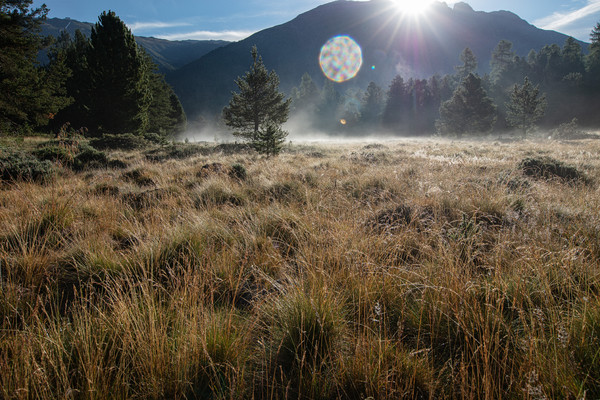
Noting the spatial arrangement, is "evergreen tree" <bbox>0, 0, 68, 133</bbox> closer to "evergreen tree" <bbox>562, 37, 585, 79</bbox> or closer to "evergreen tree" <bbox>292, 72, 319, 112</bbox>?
"evergreen tree" <bbox>292, 72, 319, 112</bbox>

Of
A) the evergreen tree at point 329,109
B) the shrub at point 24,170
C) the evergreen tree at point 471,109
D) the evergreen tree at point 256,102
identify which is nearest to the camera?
the shrub at point 24,170

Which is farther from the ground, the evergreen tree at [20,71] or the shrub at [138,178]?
the evergreen tree at [20,71]

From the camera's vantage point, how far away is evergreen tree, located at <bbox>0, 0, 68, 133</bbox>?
42.8ft

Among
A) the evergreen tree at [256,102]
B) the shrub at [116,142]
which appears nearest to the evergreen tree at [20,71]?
the shrub at [116,142]

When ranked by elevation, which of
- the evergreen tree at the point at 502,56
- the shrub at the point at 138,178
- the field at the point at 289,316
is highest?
the evergreen tree at the point at 502,56

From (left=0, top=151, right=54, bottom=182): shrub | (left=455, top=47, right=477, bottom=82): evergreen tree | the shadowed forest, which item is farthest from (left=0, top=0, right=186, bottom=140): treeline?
(left=455, top=47, right=477, bottom=82): evergreen tree

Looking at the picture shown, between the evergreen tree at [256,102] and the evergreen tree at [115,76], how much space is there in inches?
318

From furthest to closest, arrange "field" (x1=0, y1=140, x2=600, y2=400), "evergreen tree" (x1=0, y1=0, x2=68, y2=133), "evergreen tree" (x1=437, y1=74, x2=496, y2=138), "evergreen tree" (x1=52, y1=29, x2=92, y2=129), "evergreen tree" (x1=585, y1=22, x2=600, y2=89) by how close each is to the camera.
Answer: "evergreen tree" (x1=585, y1=22, x2=600, y2=89) < "evergreen tree" (x1=437, y1=74, x2=496, y2=138) < "evergreen tree" (x1=52, y1=29, x2=92, y2=129) < "evergreen tree" (x1=0, y1=0, x2=68, y2=133) < "field" (x1=0, y1=140, x2=600, y2=400)

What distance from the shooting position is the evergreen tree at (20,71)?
1304 cm

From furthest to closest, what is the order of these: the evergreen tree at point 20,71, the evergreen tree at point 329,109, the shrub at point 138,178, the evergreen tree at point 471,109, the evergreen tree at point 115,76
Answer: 1. the evergreen tree at point 329,109
2. the evergreen tree at point 471,109
3. the evergreen tree at point 115,76
4. the evergreen tree at point 20,71
5. the shrub at point 138,178

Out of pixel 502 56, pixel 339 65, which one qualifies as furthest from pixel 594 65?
pixel 339 65

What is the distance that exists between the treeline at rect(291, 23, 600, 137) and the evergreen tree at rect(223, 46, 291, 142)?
29.2 m

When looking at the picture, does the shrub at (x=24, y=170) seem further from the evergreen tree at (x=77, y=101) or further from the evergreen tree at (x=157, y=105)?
the evergreen tree at (x=157, y=105)

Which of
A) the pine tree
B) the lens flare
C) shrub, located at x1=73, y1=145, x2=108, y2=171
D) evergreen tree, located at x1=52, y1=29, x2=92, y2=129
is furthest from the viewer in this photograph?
the lens flare
